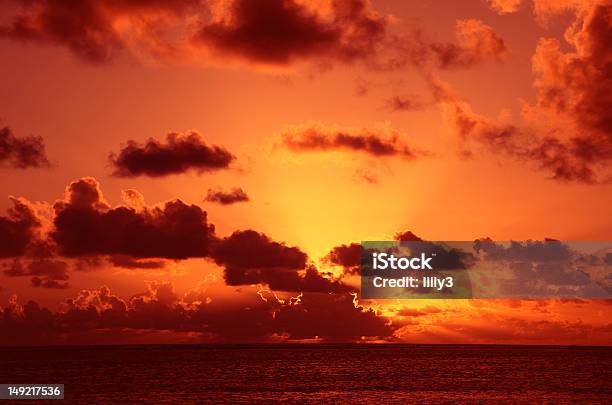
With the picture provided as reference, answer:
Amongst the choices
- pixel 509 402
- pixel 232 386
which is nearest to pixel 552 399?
pixel 509 402

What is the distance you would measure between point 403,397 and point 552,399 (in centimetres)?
2439

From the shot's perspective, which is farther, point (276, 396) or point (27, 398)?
point (276, 396)

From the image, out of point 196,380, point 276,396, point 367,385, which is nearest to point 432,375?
point 367,385

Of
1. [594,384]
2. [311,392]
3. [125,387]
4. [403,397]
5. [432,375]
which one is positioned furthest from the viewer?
[432,375]

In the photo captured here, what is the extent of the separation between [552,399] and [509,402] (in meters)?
9.74

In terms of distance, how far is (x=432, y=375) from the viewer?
19512cm

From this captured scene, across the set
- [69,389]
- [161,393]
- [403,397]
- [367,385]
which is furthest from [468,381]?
[69,389]

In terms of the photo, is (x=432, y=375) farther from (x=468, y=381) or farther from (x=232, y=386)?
(x=232, y=386)

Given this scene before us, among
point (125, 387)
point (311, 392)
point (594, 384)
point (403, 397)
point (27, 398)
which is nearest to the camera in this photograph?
point (27, 398)

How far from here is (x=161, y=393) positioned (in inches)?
5404

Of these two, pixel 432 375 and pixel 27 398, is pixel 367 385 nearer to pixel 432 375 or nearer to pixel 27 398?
pixel 432 375

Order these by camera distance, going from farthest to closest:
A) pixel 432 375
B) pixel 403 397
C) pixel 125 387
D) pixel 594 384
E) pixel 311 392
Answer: pixel 432 375 → pixel 594 384 → pixel 125 387 → pixel 311 392 → pixel 403 397

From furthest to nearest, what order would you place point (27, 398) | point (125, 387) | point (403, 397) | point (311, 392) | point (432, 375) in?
point (432, 375)
point (125, 387)
point (311, 392)
point (403, 397)
point (27, 398)

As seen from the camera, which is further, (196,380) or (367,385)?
(196,380)
